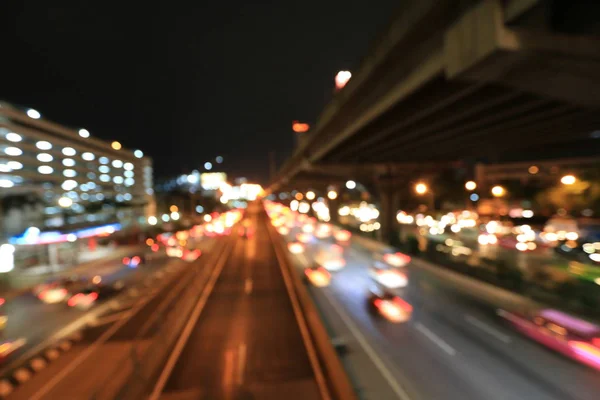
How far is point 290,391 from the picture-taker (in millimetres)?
9367

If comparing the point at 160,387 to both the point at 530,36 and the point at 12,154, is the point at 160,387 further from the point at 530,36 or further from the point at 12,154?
the point at 12,154

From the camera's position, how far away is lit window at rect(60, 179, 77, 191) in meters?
69.5

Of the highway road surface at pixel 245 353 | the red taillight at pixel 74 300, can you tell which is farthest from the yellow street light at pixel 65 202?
the highway road surface at pixel 245 353

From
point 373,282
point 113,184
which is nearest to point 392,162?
point 373,282

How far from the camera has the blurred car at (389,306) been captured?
1450 centimetres

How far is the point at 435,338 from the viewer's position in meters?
12.3

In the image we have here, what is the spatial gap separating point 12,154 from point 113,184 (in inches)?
1437

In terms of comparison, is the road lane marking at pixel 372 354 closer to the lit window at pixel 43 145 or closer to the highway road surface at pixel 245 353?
the highway road surface at pixel 245 353

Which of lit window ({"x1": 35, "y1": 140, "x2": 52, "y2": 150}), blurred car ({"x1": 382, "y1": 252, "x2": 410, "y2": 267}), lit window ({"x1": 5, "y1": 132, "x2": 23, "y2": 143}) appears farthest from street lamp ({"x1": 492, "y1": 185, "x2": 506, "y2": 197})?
lit window ({"x1": 35, "y1": 140, "x2": 52, "y2": 150})

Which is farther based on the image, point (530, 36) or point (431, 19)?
point (431, 19)

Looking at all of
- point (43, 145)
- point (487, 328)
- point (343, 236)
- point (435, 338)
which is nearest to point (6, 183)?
point (43, 145)

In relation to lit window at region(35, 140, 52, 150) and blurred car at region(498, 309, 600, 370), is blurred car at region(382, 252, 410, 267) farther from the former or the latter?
lit window at region(35, 140, 52, 150)

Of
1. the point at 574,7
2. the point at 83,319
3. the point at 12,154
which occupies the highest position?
the point at 12,154

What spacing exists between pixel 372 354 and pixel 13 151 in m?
59.3
